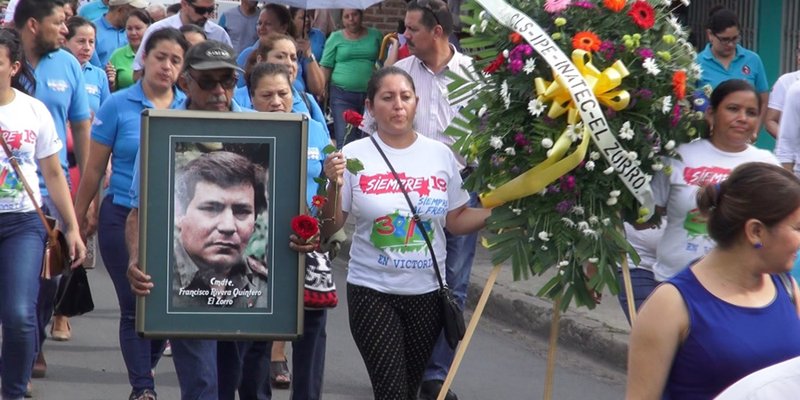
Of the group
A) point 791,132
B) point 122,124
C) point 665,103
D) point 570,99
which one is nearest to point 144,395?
point 122,124

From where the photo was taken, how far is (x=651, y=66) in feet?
19.4

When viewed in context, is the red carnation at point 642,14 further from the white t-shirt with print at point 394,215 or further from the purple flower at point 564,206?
the white t-shirt with print at point 394,215

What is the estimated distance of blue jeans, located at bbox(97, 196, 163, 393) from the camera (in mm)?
7324

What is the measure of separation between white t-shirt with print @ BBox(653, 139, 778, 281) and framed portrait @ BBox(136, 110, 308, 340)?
1592 millimetres

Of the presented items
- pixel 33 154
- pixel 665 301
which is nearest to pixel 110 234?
pixel 33 154

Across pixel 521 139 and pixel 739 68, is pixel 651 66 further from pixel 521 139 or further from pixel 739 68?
pixel 739 68

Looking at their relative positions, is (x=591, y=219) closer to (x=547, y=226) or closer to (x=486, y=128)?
(x=547, y=226)

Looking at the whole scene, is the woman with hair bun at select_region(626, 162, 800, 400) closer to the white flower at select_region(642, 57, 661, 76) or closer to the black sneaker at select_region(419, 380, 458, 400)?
the white flower at select_region(642, 57, 661, 76)

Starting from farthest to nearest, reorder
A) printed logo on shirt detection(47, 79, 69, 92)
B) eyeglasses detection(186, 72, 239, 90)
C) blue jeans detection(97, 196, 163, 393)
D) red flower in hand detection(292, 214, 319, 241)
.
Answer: printed logo on shirt detection(47, 79, 69, 92), blue jeans detection(97, 196, 163, 393), eyeglasses detection(186, 72, 239, 90), red flower in hand detection(292, 214, 319, 241)

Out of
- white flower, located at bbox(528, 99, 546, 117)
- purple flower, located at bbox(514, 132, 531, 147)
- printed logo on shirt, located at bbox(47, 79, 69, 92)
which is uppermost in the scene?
printed logo on shirt, located at bbox(47, 79, 69, 92)

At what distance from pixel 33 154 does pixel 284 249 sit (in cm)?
169

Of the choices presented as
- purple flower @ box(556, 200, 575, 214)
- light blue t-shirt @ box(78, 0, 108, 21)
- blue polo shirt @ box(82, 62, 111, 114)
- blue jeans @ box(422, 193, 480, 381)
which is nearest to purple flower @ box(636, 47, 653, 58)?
purple flower @ box(556, 200, 575, 214)

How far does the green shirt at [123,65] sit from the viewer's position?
11.0m

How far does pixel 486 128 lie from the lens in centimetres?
618
